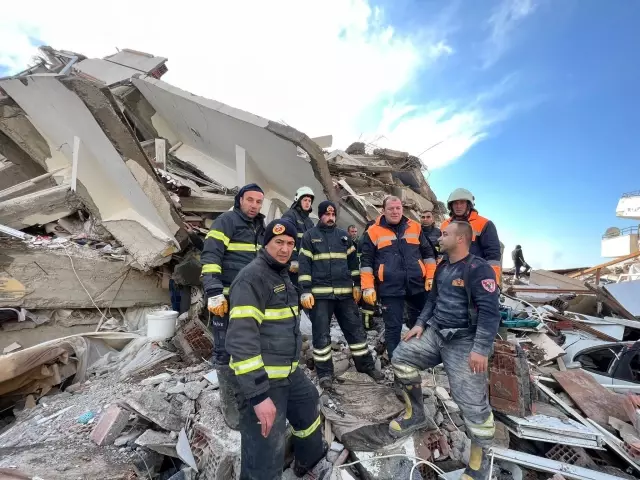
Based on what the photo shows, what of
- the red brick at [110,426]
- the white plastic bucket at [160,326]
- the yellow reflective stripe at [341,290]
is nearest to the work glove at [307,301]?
the yellow reflective stripe at [341,290]

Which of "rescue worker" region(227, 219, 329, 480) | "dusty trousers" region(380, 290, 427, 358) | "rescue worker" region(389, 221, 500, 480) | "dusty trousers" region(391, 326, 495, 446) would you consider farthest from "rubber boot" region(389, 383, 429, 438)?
"rescue worker" region(227, 219, 329, 480)

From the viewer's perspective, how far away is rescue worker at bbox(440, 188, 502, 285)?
3.46 meters

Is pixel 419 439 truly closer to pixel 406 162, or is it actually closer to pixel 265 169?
pixel 265 169

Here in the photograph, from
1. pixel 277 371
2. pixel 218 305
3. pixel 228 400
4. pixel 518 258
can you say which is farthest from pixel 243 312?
pixel 518 258

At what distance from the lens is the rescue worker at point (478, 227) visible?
346cm

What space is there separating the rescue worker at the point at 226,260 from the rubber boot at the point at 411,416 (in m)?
1.35

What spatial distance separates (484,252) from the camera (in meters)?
3.49

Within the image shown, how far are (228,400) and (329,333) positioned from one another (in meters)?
1.12

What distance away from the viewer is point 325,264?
345 cm

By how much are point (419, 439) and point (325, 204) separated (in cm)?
239

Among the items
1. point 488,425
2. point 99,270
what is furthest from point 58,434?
point 488,425

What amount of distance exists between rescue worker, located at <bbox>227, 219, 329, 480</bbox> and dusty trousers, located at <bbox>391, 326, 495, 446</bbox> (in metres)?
0.97

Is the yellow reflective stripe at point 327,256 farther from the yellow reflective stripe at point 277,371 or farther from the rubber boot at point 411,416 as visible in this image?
the yellow reflective stripe at point 277,371

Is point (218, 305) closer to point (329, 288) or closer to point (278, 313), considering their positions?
point (278, 313)
